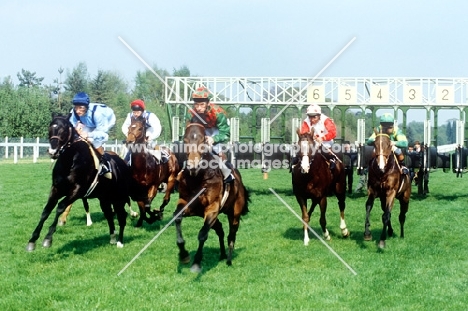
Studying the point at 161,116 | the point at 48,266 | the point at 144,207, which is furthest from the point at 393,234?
the point at 161,116

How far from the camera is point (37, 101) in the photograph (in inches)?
2137

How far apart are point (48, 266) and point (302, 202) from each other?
472 cm

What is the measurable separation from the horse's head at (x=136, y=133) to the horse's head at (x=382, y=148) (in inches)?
163

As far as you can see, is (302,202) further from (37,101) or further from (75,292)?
(37,101)

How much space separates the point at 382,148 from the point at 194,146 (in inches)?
158

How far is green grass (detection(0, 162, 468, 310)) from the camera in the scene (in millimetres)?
6539

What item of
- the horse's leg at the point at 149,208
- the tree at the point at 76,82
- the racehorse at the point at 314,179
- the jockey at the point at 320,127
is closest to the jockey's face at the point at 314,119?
the jockey at the point at 320,127

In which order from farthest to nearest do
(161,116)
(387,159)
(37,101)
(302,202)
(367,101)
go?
(161,116), (37,101), (367,101), (302,202), (387,159)

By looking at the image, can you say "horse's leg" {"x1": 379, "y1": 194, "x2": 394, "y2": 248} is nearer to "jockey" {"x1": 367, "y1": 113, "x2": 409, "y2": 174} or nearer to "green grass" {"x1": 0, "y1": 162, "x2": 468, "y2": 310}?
"green grass" {"x1": 0, "y1": 162, "x2": 468, "y2": 310}

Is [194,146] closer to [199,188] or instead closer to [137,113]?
[199,188]

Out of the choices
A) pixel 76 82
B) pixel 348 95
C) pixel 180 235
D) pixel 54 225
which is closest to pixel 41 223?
pixel 54 225

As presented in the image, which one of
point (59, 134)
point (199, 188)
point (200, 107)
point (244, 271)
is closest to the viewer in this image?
point (199, 188)

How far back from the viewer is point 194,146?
295 inches

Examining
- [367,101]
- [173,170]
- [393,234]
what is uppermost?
[367,101]
